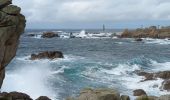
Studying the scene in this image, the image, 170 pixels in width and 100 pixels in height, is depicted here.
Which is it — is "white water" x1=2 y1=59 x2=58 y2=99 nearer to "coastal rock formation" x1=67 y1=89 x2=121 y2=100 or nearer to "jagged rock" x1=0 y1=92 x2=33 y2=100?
"jagged rock" x1=0 y1=92 x2=33 y2=100

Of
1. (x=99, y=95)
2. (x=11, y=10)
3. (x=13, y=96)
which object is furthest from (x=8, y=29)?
(x=99, y=95)

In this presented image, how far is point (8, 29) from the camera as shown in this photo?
2261 cm

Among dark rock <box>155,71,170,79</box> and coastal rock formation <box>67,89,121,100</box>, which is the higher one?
coastal rock formation <box>67,89,121,100</box>

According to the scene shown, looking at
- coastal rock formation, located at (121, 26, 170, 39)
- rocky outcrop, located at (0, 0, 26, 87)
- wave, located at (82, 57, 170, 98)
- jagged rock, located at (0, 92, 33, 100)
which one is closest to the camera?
rocky outcrop, located at (0, 0, 26, 87)

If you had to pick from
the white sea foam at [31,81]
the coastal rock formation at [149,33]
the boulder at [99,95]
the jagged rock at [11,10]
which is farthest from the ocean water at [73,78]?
the coastal rock formation at [149,33]

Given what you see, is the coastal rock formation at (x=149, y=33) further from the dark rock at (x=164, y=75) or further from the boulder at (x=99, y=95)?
the boulder at (x=99, y=95)

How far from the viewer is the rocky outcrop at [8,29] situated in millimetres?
22422

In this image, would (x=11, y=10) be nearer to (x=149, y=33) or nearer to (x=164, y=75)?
(x=164, y=75)

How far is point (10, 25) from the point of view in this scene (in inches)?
894

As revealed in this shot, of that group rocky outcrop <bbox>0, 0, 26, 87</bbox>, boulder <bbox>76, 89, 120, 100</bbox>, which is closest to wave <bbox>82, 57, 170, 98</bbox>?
boulder <bbox>76, 89, 120, 100</bbox>

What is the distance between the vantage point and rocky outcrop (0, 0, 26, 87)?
2242 cm

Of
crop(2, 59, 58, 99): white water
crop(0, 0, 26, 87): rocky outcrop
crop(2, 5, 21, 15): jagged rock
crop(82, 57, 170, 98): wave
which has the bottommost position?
crop(82, 57, 170, 98): wave

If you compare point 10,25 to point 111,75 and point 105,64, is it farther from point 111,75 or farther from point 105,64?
point 105,64

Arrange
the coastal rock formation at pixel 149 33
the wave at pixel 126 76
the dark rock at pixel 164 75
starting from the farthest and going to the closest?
the coastal rock formation at pixel 149 33 < the dark rock at pixel 164 75 < the wave at pixel 126 76
